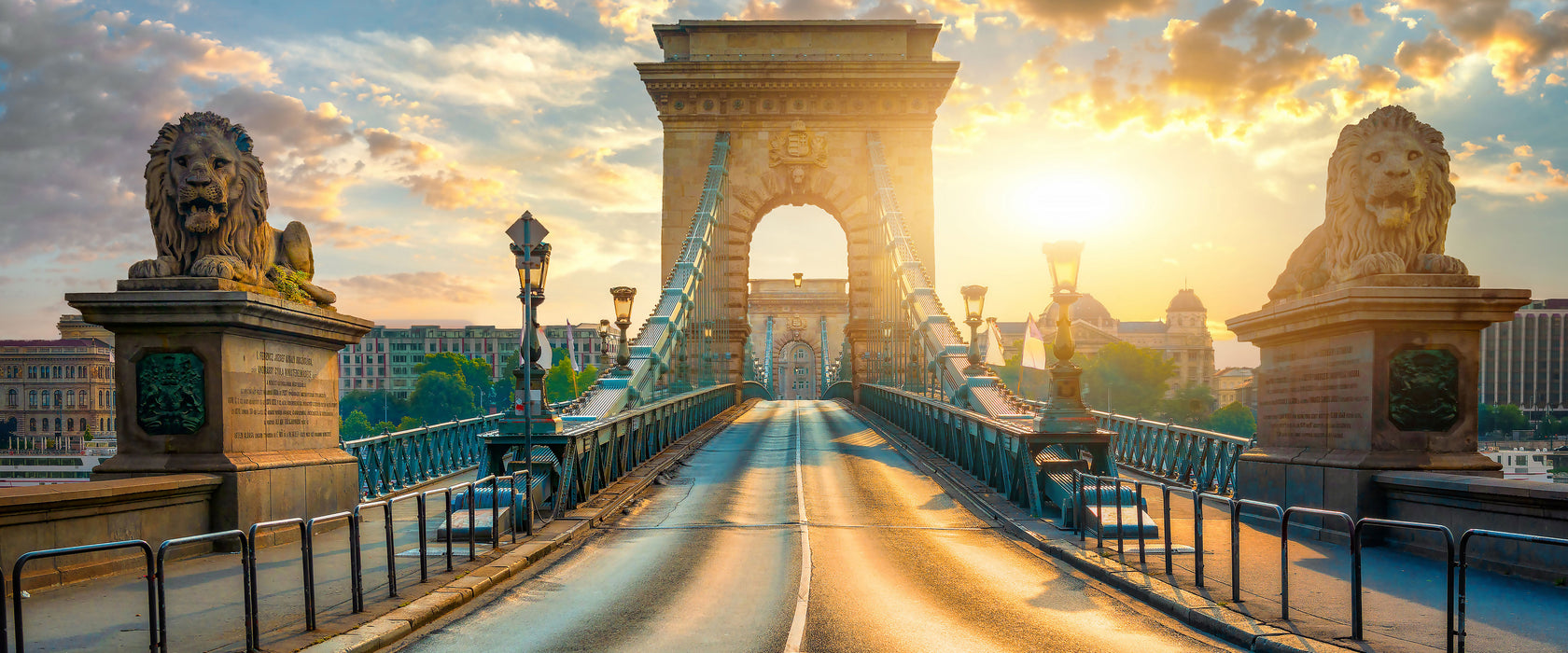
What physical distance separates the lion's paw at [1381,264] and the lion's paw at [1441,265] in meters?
0.24

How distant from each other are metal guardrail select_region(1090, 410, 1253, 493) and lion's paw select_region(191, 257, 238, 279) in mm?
12140

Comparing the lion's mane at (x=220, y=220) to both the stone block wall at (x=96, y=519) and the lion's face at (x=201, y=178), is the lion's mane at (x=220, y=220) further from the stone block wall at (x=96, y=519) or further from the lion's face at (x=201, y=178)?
the stone block wall at (x=96, y=519)

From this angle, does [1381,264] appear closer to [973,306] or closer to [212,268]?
[212,268]

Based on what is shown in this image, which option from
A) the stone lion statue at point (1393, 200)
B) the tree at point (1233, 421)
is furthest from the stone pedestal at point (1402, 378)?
the tree at point (1233, 421)

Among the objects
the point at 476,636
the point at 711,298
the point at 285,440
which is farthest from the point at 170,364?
the point at 711,298

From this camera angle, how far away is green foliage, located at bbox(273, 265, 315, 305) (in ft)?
39.1

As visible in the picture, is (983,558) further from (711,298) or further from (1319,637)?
(711,298)

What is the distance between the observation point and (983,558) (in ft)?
36.6

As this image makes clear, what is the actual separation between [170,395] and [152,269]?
1.38m

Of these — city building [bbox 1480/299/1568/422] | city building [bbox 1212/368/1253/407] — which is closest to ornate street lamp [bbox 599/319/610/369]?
city building [bbox 1480/299/1568/422]

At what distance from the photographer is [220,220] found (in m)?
11.1

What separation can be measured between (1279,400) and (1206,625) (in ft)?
19.0

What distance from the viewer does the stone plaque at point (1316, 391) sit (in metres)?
10.6

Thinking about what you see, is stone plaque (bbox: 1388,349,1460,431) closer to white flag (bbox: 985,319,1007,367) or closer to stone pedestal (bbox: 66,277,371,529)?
stone pedestal (bbox: 66,277,371,529)
